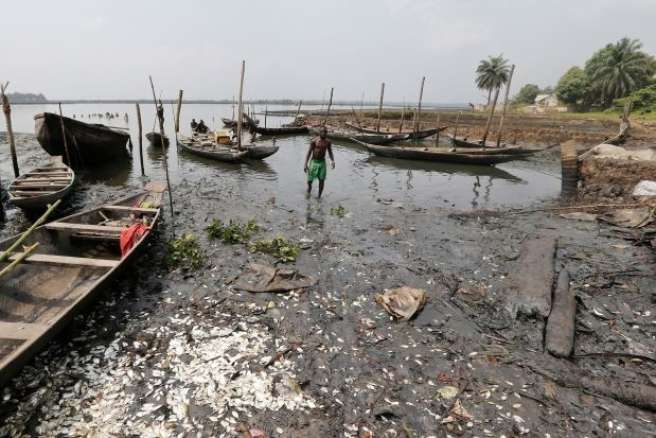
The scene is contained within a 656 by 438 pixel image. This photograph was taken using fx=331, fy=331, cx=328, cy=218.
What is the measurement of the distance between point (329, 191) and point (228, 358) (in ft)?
37.9

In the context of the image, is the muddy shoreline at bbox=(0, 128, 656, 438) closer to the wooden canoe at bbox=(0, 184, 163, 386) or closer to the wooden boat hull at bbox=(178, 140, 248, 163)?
the wooden canoe at bbox=(0, 184, 163, 386)

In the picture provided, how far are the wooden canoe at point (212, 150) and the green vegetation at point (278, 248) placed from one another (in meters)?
12.7

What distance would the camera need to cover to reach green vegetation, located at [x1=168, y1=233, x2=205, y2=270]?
8.06 m

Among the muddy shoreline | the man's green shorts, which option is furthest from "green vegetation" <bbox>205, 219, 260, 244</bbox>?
the man's green shorts

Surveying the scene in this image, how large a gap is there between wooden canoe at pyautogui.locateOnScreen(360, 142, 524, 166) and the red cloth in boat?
766 inches

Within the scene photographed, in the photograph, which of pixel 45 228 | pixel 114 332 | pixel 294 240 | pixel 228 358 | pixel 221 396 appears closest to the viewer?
pixel 221 396

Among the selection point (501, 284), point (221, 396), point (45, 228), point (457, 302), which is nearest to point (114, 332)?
point (221, 396)

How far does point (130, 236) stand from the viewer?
24.7 feet

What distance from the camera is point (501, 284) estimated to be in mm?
7547

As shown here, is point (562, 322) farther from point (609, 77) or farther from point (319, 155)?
point (609, 77)

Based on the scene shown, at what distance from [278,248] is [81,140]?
618 inches

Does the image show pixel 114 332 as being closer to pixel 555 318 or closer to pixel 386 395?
pixel 386 395

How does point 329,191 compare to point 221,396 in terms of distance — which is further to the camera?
point 329,191

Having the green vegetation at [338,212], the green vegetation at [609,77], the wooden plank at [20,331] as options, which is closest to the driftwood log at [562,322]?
the green vegetation at [338,212]
